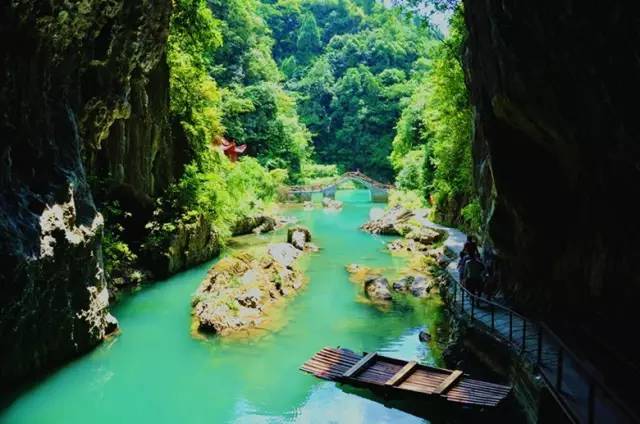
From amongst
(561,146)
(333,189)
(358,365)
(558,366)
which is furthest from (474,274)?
(333,189)

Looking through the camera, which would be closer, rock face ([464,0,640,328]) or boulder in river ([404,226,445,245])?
rock face ([464,0,640,328])

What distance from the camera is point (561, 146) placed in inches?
401

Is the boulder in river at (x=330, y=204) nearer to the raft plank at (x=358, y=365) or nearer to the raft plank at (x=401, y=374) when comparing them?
the raft plank at (x=358, y=365)

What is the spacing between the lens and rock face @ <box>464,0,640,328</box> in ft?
24.7

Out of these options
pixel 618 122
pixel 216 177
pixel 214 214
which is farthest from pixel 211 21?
pixel 618 122

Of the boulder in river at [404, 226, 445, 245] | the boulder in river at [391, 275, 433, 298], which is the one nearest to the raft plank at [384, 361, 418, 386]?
the boulder in river at [391, 275, 433, 298]

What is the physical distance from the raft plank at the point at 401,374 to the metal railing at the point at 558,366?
1.83 metres

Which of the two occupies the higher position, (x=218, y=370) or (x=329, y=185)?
(x=329, y=185)

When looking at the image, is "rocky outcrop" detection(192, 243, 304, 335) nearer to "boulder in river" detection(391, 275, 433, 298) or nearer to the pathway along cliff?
the pathway along cliff

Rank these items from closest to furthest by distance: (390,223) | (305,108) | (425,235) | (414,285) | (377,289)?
(377,289) → (414,285) → (425,235) → (390,223) → (305,108)

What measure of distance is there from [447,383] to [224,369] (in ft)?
17.8

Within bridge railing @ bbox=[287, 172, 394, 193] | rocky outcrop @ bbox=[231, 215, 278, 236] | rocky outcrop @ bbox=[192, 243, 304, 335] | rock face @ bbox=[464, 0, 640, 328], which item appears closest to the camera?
rock face @ bbox=[464, 0, 640, 328]

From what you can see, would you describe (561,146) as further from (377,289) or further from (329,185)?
(329,185)

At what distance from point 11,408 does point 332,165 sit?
194 ft
